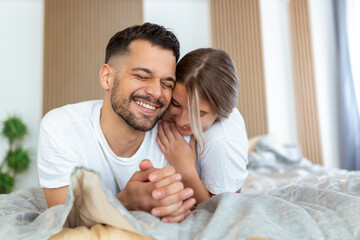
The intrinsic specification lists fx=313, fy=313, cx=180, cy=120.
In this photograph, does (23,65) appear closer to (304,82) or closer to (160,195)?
(304,82)

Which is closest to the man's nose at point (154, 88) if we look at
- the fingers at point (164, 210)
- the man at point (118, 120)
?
the man at point (118, 120)

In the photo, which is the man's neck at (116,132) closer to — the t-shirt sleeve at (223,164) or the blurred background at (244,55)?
the t-shirt sleeve at (223,164)

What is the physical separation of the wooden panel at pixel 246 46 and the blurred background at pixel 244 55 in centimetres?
2

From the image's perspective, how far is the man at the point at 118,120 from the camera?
1229 millimetres

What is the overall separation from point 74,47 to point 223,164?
13.0ft

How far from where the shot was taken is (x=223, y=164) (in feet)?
4.55

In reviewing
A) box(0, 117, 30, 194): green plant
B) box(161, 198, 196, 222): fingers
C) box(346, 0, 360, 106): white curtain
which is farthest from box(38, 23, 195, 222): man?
box(346, 0, 360, 106): white curtain

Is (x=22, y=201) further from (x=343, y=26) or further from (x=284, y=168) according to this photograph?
(x=343, y=26)

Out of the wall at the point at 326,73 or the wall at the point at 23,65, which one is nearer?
the wall at the point at 23,65

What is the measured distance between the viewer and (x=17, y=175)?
441 centimetres

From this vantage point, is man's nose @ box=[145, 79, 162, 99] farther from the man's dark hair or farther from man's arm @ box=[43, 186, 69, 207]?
man's arm @ box=[43, 186, 69, 207]

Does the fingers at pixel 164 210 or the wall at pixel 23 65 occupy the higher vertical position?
the wall at pixel 23 65

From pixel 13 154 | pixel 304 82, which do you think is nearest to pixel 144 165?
pixel 13 154

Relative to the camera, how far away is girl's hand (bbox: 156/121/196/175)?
1.42 metres
